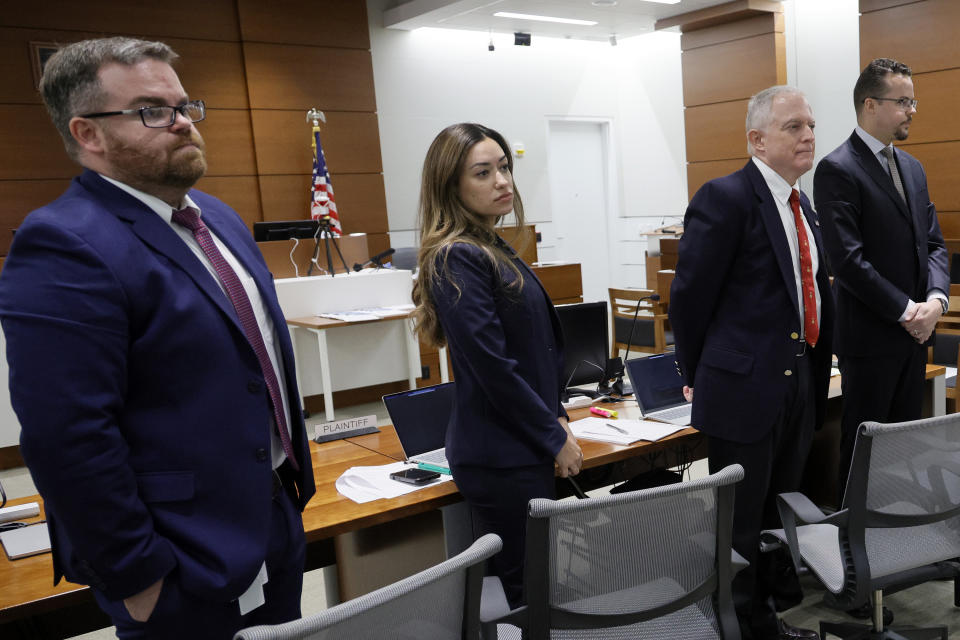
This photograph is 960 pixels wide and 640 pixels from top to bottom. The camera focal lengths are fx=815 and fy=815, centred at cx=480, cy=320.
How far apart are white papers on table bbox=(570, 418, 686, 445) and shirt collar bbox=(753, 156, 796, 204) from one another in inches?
31.4

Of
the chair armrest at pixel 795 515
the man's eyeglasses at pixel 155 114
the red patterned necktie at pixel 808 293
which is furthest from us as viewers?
the red patterned necktie at pixel 808 293

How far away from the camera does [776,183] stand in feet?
7.67

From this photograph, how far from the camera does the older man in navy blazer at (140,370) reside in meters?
1.15

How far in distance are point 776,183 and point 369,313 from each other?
4086mm

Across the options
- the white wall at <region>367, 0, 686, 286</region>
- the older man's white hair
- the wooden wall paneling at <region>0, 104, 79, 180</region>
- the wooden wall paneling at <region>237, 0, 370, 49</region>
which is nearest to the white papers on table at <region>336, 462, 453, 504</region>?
the older man's white hair

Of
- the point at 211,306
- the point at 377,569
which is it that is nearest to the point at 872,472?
the point at 377,569

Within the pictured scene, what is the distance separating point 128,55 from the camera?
129cm

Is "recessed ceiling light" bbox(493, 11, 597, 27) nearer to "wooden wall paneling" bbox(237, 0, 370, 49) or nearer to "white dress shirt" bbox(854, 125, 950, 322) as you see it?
"wooden wall paneling" bbox(237, 0, 370, 49)

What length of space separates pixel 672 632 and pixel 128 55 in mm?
1443

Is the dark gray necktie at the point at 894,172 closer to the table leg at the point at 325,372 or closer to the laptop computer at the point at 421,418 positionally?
the laptop computer at the point at 421,418

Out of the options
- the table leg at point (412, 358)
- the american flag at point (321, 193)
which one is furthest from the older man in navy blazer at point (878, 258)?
the american flag at point (321, 193)

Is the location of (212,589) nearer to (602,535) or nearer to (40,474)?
(40,474)

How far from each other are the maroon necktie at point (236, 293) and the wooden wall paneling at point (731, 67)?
25.4 feet

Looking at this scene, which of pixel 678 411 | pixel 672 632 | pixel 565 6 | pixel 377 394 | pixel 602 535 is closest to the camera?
pixel 602 535
